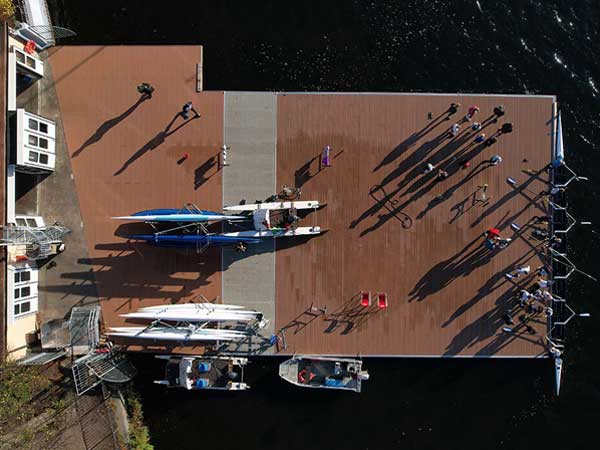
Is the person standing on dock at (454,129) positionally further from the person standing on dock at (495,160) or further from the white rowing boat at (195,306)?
the white rowing boat at (195,306)

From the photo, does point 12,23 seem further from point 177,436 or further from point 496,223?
point 496,223

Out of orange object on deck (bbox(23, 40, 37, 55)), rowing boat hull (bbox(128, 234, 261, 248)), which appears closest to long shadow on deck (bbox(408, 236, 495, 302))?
rowing boat hull (bbox(128, 234, 261, 248))

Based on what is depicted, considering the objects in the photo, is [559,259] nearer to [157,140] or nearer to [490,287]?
[490,287]

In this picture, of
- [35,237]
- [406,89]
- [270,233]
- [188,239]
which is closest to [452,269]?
[270,233]

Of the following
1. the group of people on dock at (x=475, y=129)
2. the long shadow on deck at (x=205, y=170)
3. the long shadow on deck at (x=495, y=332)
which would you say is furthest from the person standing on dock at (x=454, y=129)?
the long shadow on deck at (x=205, y=170)

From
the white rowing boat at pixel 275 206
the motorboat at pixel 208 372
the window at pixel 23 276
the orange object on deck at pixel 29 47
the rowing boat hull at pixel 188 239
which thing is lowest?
the motorboat at pixel 208 372

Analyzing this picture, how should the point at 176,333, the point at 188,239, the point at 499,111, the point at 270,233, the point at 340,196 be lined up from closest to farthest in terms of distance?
the point at 176,333 < the point at 188,239 < the point at 270,233 < the point at 499,111 < the point at 340,196
